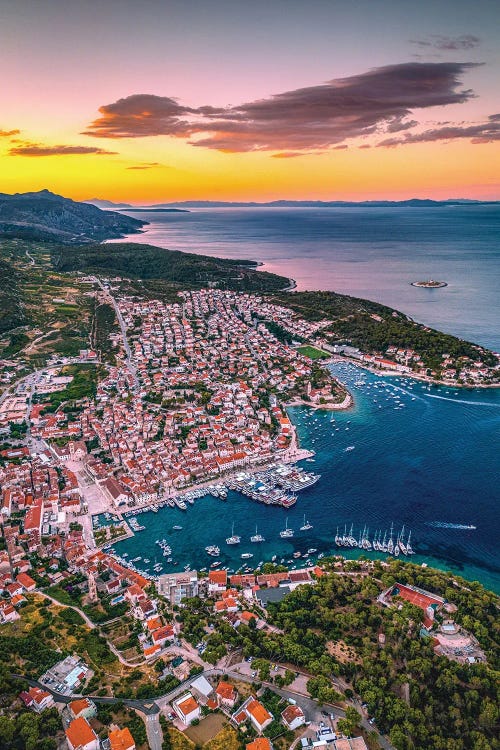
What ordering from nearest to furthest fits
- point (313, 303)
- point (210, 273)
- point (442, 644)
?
point (442, 644)
point (313, 303)
point (210, 273)

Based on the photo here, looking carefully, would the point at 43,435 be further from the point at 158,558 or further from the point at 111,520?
the point at 158,558

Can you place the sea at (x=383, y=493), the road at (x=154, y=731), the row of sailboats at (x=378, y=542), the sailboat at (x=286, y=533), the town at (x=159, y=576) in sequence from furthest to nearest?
the sailboat at (x=286, y=533) → the sea at (x=383, y=493) → the row of sailboats at (x=378, y=542) → the town at (x=159, y=576) → the road at (x=154, y=731)

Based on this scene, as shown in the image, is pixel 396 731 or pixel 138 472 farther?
pixel 138 472

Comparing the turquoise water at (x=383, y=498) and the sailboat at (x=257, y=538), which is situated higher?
the turquoise water at (x=383, y=498)

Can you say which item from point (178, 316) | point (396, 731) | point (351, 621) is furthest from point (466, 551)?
point (178, 316)

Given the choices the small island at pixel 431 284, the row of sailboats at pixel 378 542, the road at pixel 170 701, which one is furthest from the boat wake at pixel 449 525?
the small island at pixel 431 284

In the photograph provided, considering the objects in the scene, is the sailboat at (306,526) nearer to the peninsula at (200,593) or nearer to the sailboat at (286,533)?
the peninsula at (200,593)

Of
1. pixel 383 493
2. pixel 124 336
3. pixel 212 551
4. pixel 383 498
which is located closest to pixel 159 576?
pixel 212 551

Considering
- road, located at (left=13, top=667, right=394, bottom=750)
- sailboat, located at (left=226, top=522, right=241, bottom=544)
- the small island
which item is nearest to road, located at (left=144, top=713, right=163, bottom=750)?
road, located at (left=13, top=667, right=394, bottom=750)

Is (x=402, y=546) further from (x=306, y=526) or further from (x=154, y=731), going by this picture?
(x=154, y=731)
